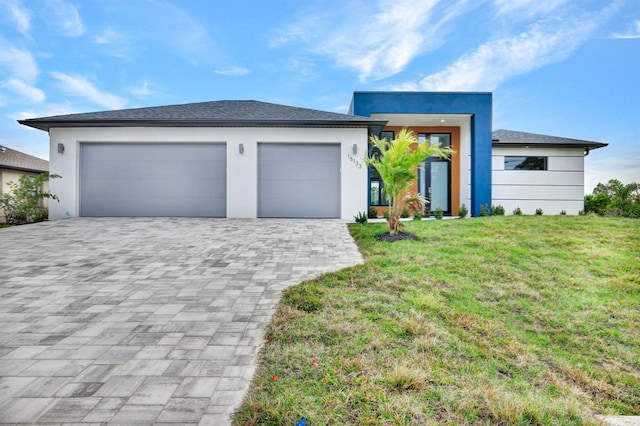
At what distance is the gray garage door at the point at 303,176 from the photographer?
34.6 feet

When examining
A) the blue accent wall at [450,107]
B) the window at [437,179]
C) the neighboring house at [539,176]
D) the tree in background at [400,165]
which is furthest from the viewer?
the window at [437,179]

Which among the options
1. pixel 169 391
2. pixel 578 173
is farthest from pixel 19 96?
pixel 578 173

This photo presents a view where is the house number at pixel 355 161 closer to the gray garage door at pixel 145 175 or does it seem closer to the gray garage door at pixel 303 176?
the gray garage door at pixel 303 176

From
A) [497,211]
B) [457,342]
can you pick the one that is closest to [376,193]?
[497,211]

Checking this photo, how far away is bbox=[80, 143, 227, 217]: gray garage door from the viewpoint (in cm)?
1053

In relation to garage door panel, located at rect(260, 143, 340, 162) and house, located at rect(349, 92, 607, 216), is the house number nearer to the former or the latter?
garage door panel, located at rect(260, 143, 340, 162)

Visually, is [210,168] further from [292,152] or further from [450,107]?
[450,107]

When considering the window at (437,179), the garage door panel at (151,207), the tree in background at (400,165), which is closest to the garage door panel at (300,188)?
the garage door panel at (151,207)

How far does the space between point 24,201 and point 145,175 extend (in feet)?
12.4

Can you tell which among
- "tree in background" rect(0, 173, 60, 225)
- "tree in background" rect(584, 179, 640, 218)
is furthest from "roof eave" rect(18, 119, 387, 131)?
"tree in background" rect(584, 179, 640, 218)

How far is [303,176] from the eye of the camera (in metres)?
10.5

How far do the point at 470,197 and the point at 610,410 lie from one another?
11.1 meters

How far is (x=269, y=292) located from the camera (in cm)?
359

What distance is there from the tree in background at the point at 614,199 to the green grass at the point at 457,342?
1027cm
